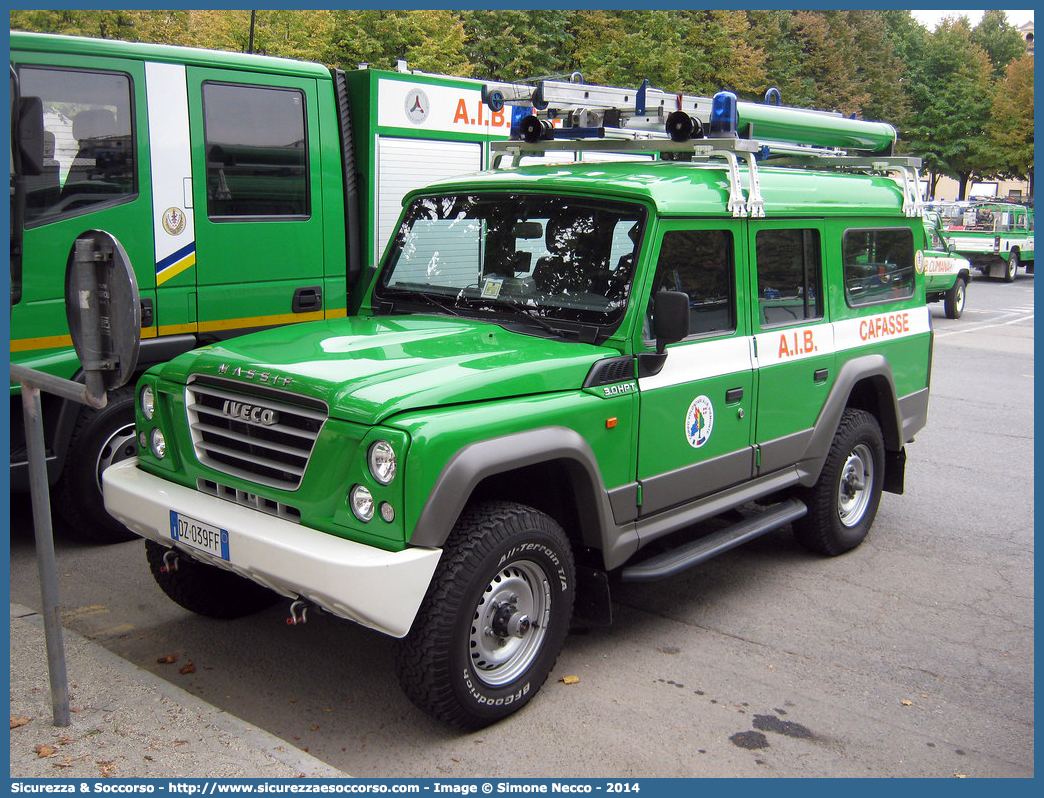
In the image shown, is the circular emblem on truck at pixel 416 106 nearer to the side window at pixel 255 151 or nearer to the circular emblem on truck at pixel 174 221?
the side window at pixel 255 151

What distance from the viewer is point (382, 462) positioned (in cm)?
378

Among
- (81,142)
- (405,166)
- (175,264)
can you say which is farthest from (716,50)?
(81,142)

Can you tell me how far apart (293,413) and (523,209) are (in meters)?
1.76

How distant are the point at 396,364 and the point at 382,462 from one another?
57 centimetres

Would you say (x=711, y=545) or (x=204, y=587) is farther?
(x=711, y=545)

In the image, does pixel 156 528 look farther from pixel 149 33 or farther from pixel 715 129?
pixel 149 33

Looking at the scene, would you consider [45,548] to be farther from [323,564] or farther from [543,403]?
[543,403]

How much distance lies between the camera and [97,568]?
5.96 meters

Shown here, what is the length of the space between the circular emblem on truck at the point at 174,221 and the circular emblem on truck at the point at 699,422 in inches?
130

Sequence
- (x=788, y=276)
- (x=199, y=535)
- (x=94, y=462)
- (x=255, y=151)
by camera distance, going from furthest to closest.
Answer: (x=255, y=151) → (x=94, y=462) → (x=788, y=276) → (x=199, y=535)

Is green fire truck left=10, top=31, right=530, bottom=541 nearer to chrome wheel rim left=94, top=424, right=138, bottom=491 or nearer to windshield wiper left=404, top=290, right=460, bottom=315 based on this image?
chrome wheel rim left=94, top=424, right=138, bottom=491

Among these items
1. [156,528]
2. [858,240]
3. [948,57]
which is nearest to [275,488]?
[156,528]

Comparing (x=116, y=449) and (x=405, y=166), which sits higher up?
(x=405, y=166)

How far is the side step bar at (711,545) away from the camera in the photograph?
16.0 ft
